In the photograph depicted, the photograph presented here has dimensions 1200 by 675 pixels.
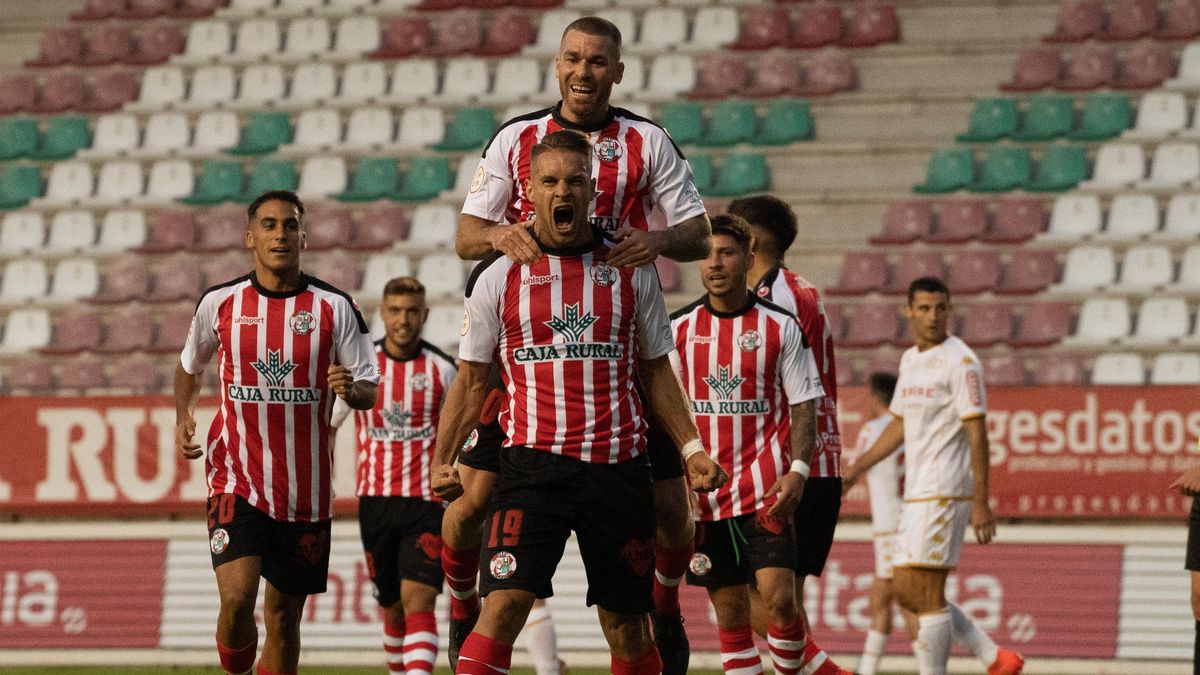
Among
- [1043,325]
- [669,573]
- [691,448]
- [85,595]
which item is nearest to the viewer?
[691,448]

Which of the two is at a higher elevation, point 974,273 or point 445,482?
point 974,273

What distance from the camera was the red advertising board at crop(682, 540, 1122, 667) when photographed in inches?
471

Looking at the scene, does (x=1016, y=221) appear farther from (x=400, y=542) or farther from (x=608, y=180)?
(x=608, y=180)

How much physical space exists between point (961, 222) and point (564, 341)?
12053mm

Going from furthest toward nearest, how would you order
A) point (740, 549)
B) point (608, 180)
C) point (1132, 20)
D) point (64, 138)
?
1. point (64, 138)
2. point (1132, 20)
3. point (740, 549)
4. point (608, 180)

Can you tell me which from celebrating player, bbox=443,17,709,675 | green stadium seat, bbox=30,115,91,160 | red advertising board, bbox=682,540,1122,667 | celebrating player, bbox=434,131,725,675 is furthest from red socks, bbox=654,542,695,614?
green stadium seat, bbox=30,115,91,160

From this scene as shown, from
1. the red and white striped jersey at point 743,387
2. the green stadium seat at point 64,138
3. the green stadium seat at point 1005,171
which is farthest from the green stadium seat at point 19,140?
the red and white striped jersey at point 743,387

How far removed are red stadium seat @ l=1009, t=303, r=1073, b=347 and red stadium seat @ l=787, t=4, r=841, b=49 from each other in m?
4.28

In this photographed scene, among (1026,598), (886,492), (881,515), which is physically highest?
(886,492)

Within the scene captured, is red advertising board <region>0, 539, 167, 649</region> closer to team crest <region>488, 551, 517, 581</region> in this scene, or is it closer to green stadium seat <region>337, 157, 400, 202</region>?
green stadium seat <region>337, 157, 400, 202</region>

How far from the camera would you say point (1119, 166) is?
17.1 meters

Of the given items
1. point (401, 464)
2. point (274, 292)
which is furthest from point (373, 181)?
point (274, 292)

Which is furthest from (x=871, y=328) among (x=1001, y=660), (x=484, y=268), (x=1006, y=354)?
(x=484, y=268)

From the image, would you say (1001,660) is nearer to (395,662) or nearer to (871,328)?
(395,662)
